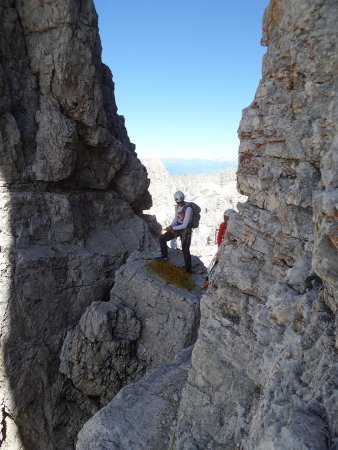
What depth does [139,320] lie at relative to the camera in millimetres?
11305

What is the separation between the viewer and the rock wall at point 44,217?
11.8m

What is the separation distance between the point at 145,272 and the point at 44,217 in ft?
14.4

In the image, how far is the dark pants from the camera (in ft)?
37.9

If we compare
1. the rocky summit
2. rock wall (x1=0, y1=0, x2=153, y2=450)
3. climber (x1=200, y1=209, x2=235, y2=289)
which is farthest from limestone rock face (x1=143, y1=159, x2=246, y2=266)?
climber (x1=200, y1=209, x2=235, y2=289)

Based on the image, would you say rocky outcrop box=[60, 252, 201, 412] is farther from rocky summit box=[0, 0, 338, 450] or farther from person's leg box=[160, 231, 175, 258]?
person's leg box=[160, 231, 175, 258]

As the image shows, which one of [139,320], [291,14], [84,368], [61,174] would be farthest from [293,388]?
[61,174]

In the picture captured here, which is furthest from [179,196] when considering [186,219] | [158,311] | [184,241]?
[158,311]

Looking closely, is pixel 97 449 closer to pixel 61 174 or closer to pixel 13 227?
pixel 13 227

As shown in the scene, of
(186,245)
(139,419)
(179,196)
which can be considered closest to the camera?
(139,419)

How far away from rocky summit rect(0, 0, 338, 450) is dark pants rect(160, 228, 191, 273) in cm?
82

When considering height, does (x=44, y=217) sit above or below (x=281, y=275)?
below

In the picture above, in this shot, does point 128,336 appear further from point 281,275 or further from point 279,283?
point 279,283

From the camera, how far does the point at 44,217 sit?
12.9 m

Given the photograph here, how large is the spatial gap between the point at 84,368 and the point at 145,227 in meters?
6.44
